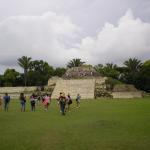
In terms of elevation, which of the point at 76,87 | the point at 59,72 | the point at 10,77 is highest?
the point at 59,72

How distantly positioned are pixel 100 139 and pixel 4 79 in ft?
278

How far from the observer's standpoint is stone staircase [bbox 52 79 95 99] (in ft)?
211

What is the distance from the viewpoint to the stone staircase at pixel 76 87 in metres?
64.2

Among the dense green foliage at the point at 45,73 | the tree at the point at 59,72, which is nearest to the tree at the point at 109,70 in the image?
the dense green foliage at the point at 45,73

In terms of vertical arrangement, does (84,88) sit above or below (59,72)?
below

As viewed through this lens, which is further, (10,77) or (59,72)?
(59,72)

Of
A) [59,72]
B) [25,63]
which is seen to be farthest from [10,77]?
[59,72]

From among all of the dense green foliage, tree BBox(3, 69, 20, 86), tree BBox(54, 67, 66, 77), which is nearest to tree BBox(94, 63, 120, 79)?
the dense green foliage

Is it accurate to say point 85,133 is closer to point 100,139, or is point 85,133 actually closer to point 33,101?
point 100,139

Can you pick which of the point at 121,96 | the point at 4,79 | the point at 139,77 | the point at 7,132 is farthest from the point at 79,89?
the point at 7,132

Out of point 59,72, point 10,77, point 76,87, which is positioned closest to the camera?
point 76,87

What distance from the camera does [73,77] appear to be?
Answer: 75875 mm

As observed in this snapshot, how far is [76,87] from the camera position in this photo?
6825cm

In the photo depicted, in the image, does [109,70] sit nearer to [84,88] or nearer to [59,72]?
[59,72]
